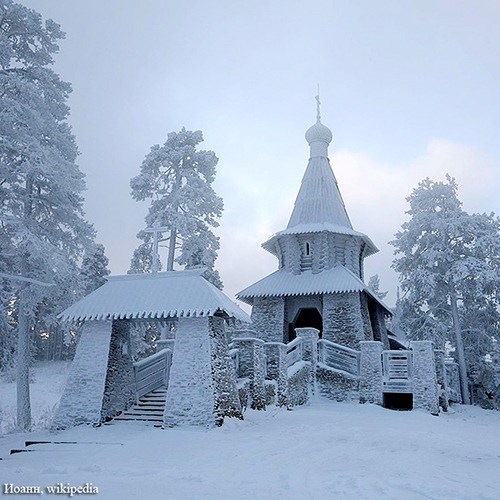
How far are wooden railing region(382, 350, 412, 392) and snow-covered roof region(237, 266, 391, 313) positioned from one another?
409cm

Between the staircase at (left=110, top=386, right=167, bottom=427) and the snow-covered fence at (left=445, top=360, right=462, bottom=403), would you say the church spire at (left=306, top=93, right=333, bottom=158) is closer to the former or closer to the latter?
the snow-covered fence at (left=445, top=360, right=462, bottom=403)

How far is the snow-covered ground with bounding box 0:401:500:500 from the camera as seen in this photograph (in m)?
6.57

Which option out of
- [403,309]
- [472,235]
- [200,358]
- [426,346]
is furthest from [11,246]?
[472,235]

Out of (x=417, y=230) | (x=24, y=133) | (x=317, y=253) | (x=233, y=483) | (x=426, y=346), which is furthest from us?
(x=417, y=230)

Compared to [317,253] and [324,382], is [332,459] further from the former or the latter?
[317,253]

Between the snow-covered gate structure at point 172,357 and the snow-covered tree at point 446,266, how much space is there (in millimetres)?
16379

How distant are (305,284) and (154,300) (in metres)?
12.9

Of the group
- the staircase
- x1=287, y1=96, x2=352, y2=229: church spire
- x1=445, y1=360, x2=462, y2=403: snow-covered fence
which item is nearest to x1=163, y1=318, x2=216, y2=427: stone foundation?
the staircase

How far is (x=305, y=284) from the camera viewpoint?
82.6ft

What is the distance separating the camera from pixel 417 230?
28.3 metres

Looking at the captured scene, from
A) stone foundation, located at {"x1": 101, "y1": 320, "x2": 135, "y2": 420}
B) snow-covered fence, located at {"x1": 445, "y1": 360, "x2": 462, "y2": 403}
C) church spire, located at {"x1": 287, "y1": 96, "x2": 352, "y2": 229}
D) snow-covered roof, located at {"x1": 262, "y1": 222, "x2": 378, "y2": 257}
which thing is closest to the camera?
stone foundation, located at {"x1": 101, "y1": 320, "x2": 135, "y2": 420}

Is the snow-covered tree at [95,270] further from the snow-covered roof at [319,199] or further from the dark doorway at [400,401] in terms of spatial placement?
the dark doorway at [400,401]

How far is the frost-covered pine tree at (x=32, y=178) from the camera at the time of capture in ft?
55.3

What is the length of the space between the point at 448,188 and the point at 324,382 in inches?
600
